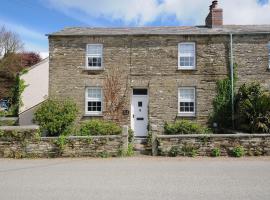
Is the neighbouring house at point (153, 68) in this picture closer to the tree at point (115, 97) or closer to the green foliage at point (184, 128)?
the tree at point (115, 97)

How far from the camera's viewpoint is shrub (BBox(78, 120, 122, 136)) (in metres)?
17.5

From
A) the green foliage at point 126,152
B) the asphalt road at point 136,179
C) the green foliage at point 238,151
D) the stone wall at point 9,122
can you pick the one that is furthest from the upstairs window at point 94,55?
the green foliage at point 238,151

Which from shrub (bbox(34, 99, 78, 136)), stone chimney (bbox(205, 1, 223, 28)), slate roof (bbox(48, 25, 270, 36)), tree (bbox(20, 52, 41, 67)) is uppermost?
tree (bbox(20, 52, 41, 67))

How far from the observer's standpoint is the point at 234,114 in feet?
59.7

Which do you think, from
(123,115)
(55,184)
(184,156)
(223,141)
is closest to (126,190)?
(55,184)

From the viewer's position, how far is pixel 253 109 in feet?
53.4

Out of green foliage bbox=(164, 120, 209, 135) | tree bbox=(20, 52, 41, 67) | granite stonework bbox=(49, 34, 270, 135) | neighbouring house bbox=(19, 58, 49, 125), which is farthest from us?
tree bbox=(20, 52, 41, 67)

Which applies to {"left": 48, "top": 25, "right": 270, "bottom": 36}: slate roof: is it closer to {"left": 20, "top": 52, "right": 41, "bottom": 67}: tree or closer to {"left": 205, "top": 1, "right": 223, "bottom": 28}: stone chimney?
{"left": 205, "top": 1, "right": 223, "bottom": 28}: stone chimney

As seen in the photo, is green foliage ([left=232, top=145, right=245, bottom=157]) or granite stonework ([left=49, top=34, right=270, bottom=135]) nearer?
green foliage ([left=232, top=145, right=245, bottom=157])

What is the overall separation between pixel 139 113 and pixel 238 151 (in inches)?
307

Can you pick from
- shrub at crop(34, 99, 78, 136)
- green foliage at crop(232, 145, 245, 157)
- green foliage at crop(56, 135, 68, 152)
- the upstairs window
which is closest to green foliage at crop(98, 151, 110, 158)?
green foliage at crop(56, 135, 68, 152)

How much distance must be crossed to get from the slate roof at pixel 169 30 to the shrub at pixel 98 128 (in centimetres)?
552

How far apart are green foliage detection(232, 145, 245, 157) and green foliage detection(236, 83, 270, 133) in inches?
131

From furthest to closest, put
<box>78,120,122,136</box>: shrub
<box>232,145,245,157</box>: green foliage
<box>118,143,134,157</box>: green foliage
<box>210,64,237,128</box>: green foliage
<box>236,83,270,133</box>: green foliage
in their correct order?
<box>210,64,237,128</box>: green foliage → <box>78,120,122,136</box>: shrub → <box>236,83,270,133</box>: green foliage → <box>118,143,134,157</box>: green foliage → <box>232,145,245,157</box>: green foliage
